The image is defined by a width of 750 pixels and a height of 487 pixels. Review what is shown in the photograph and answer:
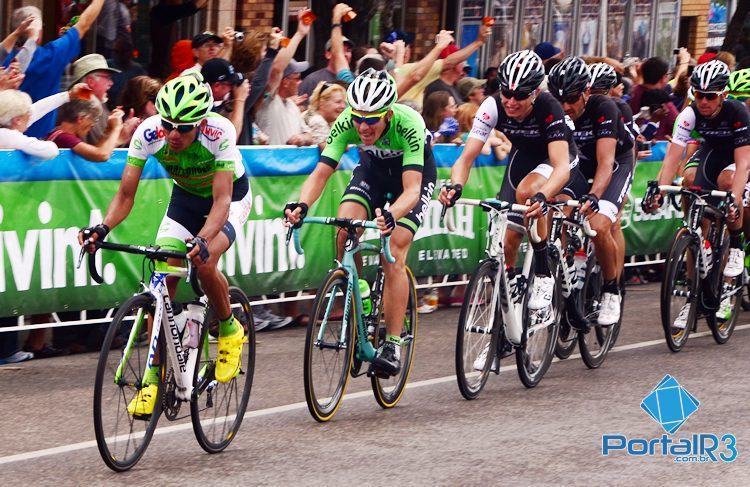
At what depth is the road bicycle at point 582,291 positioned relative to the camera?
32.4 ft

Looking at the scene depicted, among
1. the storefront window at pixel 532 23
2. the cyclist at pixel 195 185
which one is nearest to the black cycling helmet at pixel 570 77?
the cyclist at pixel 195 185

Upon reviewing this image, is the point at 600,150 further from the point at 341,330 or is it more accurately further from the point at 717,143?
the point at 341,330

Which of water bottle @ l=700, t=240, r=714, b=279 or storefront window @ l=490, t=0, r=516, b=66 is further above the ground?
storefront window @ l=490, t=0, r=516, b=66

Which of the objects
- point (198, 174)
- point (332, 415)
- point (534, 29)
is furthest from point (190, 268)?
point (534, 29)

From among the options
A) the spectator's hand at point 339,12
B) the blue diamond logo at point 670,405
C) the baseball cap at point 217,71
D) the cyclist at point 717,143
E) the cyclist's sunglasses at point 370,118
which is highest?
the spectator's hand at point 339,12

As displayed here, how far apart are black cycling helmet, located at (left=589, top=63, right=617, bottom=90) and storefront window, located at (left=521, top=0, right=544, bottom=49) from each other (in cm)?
1260

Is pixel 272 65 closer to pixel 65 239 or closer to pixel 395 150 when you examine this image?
pixel 65 239

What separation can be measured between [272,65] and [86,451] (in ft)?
18.7

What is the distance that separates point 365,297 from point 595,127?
2.74 meters

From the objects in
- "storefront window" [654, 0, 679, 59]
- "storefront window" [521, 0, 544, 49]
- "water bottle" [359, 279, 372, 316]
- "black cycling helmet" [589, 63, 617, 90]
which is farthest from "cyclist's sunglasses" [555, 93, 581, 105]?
"storefront window" [654, 0, 679, 59]

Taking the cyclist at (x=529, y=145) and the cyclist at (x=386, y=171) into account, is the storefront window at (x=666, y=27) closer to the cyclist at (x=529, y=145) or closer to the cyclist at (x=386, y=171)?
the cyclist at (x=529, y=145)

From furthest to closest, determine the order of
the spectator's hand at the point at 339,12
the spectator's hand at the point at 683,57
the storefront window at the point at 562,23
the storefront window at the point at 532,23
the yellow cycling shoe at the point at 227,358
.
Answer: the storefront window at the point at 562,23 < the storefront window at the point at 532,23 < the spectator's hand at the point at 683,57 < the spectator's hand at the point at 339,12 < the yellow cycling shoe at the point at 227,358

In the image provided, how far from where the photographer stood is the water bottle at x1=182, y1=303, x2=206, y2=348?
706cm

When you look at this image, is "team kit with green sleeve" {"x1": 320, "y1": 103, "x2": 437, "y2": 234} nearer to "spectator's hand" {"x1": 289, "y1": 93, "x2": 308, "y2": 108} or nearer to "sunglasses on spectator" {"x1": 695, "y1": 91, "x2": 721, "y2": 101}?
"sunglasses on spectator" {"x1": 695, "y1": 91, "x2": 721, "y2": 101}
